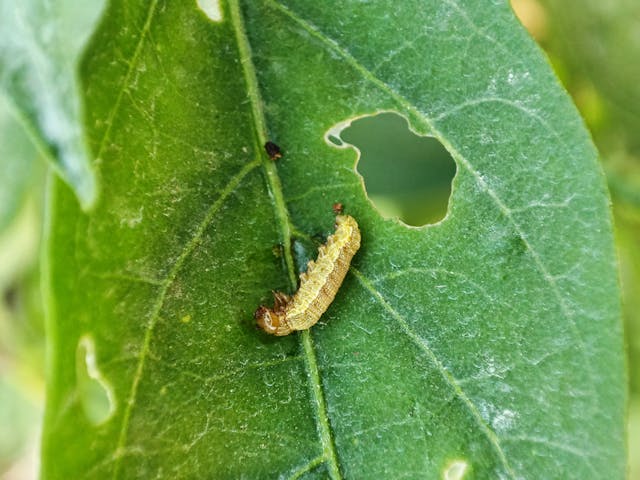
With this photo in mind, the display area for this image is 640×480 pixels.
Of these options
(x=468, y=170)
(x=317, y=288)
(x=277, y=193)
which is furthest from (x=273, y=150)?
(x=468, y=170)

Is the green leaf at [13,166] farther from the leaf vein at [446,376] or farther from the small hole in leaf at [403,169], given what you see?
the leaf vein at [446,376]

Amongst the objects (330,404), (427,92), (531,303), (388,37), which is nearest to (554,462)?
(531,303)

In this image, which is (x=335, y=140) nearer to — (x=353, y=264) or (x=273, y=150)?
(x=273, y=150)

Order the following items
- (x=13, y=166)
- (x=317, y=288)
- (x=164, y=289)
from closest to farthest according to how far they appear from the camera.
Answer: (x=164, y=289) → (x=317, y=288) → (x=13, y=166)

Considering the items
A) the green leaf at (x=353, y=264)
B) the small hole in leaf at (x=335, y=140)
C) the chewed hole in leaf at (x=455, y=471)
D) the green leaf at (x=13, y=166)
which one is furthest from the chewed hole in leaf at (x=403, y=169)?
the green leaf at (x=13, y=166)

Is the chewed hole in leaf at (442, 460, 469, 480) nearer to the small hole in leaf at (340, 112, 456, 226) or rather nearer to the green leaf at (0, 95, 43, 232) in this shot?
the small hole in leaf at (340, 112, 456, 226)

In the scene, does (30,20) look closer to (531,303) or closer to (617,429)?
(531,303)

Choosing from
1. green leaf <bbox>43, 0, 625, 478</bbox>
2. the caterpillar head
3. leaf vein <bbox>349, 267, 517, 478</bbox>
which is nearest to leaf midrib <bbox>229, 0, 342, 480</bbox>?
green leaf <bbox>43, 0, 625, 478</bbox>
